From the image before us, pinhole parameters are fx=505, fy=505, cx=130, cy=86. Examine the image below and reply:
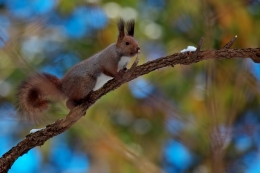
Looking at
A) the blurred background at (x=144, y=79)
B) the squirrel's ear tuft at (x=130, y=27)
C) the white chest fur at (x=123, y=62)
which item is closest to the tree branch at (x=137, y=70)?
the white chest fur at (x=123, y=62)

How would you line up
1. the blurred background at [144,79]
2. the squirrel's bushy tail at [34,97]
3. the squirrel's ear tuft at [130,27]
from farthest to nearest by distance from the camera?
the blurred background at [144,79], the squirrel's ear tuft at [130,27], the squirrel's bushy tail at [34,97]

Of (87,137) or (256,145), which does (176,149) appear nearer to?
(256,145)

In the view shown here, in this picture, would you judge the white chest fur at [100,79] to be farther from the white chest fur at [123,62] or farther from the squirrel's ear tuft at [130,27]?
the squirrel's ear tuft at [130,27]

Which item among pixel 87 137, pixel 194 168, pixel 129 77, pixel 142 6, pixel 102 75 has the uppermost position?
pixel 142 6

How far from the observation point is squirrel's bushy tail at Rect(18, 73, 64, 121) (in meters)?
2.08

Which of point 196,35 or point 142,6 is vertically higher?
point 142,6

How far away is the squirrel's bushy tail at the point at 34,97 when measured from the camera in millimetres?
2076

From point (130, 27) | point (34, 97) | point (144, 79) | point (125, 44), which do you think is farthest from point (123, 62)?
point (144, 79)

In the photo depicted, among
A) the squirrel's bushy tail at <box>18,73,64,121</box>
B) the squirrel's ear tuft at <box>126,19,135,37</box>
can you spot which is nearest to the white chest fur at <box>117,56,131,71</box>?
the squirrel's ear tuft at <box>126,19,135,37</box>

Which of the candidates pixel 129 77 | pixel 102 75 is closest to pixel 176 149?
pixel 102 75

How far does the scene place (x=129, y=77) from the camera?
72.1 inches

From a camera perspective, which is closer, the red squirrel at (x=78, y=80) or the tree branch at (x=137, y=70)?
the tree branch at (x=137, y=70)

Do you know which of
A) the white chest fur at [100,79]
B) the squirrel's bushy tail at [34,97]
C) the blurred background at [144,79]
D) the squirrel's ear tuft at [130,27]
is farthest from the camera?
the blurred background at [144,79]

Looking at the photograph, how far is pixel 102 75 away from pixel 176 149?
2776 mm
